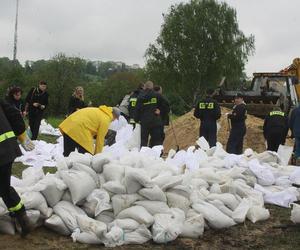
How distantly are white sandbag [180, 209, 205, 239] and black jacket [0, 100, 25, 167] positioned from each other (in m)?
1.63

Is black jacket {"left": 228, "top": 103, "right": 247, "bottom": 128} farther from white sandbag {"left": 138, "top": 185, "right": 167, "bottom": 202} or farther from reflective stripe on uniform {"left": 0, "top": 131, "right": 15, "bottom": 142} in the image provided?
reflective stripe on uniform {"left": 0, "top": 131, "right": 15, "bottom": 142}

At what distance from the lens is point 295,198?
21.0 feet

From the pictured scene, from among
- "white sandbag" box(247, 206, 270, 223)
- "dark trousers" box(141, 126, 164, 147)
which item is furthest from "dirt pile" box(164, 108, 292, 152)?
"white sandbag" box(247, 206, 270, 223)

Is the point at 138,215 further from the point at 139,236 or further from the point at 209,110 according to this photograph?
the point at 209,110

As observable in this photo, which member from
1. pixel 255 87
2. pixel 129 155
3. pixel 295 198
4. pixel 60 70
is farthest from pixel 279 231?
pixel 60 70

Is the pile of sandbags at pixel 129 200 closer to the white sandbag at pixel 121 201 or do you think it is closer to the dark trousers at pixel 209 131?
the white sandbag at pixel 121 201

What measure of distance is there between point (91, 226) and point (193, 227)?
3.12 ft

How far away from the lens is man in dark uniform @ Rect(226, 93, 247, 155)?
9961mm

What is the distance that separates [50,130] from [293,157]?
6.59 meters

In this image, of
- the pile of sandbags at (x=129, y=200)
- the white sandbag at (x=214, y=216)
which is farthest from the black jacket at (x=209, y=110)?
the white sandbag at (x=214, y=216)

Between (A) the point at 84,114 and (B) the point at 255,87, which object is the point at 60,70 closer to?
(B) the point at 255,87

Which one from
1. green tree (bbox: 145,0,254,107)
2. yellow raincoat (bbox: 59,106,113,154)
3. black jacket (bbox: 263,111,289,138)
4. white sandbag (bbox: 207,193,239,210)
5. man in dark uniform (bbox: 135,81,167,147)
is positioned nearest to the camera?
white sandbag (bbox: 207,193,239,210)

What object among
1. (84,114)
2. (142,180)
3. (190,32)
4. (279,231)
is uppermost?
(190,32)

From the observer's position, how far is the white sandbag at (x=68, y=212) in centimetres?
461
